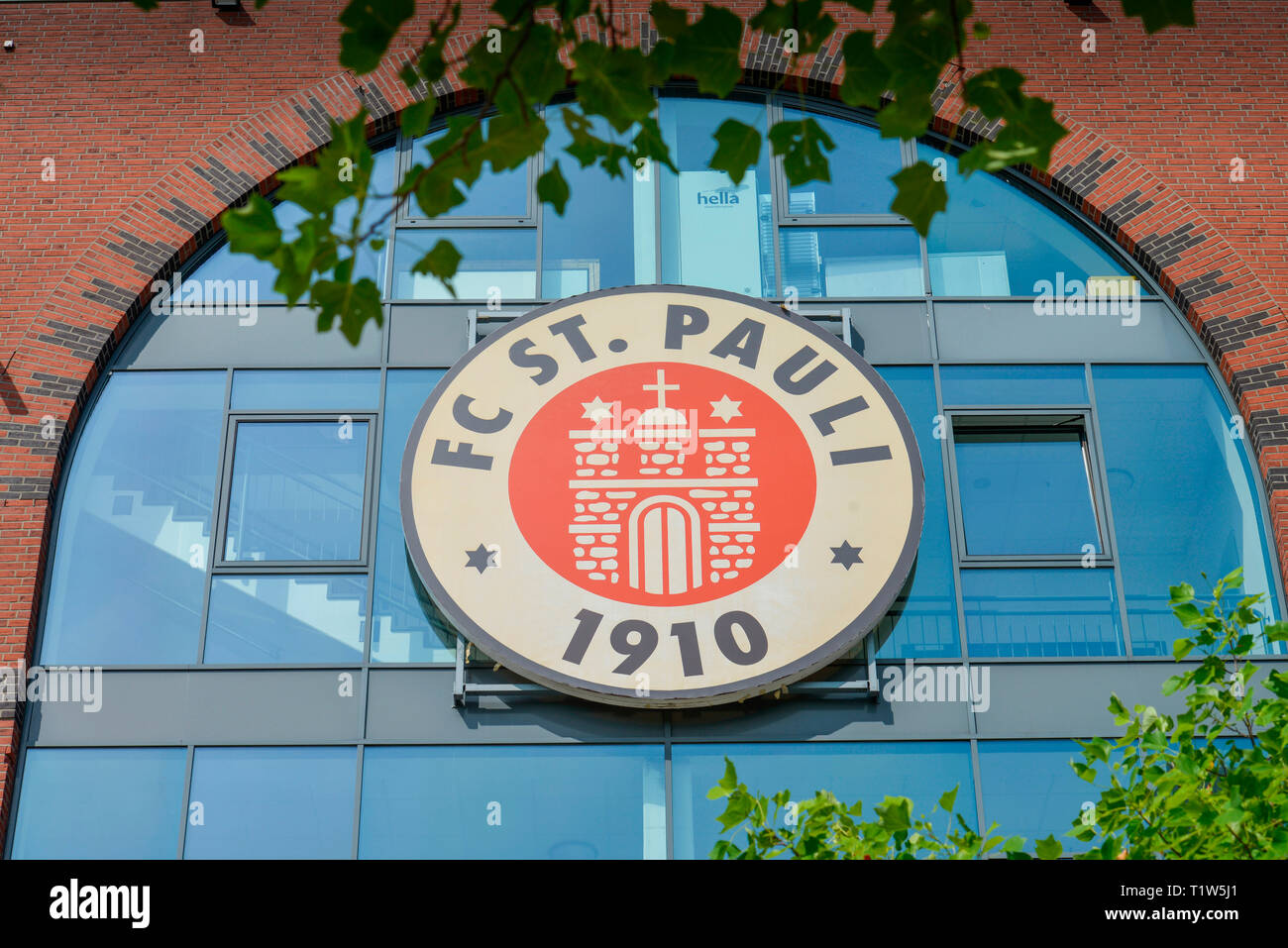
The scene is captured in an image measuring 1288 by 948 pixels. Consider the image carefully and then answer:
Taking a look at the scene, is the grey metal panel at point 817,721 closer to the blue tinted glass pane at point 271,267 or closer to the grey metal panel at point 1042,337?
the grey metal panel at point 1042,337

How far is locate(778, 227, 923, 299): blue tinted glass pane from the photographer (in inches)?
497

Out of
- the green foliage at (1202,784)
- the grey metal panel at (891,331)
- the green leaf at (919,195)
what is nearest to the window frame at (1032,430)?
the grey metal panel at (891,331)

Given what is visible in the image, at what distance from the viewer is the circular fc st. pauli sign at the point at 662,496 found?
35.4 ft

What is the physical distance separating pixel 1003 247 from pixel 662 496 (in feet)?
13.7

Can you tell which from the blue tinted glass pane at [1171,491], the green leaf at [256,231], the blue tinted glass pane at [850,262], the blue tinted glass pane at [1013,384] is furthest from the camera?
the blue tinted glass pane at [850,262]

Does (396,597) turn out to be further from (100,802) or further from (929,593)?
(929,593)

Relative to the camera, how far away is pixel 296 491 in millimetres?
11680

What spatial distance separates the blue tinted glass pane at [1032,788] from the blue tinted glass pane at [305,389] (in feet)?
18.9

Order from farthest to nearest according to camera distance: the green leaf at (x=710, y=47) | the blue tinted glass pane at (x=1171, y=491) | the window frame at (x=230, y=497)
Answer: the blue tinted glass pane at (x=1171, y=491) → the window frame at (x=230, y=497) → the green leaf at (x=710, y=47)

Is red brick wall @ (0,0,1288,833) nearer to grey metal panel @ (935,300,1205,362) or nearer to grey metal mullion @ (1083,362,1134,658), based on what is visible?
grey metal panel @ (935,300,1205,362)

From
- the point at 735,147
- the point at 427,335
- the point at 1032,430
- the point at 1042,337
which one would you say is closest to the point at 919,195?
the point at 735,147

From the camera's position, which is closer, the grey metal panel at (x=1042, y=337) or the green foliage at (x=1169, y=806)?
the green foliage at (x=1169, y=806)
